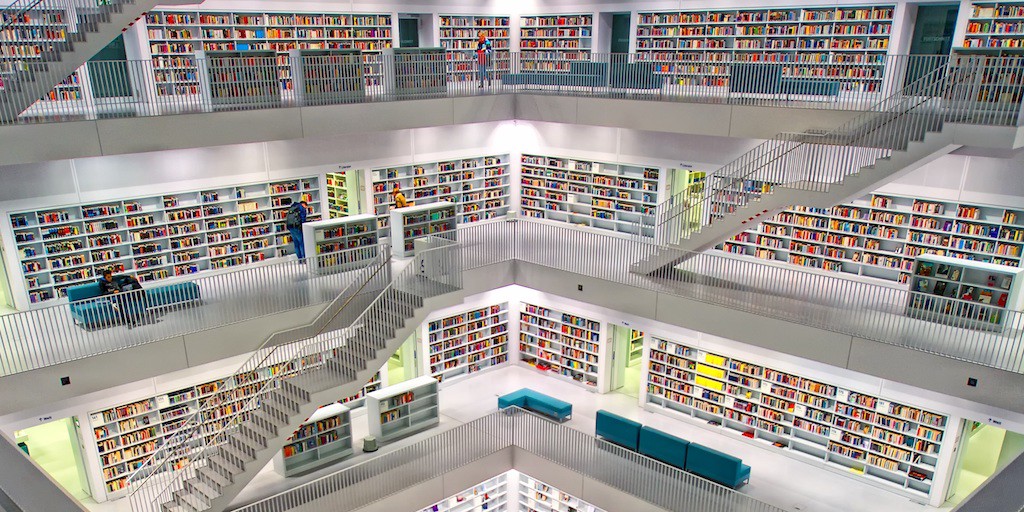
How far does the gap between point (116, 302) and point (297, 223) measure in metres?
3.85

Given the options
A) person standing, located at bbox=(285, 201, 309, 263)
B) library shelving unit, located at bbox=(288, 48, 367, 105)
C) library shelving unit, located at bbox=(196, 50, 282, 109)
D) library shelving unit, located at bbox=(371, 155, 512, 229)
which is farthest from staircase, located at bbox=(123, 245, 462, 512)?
library shelving unit, located at bbox=(371, 155, 512, 229)

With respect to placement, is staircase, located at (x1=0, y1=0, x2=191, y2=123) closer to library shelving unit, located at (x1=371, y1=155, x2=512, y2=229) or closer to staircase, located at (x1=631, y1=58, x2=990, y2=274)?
library shelving unit, located at (x1=371, y1=155, x2=512, y2=229)

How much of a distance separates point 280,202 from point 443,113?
3684 mm

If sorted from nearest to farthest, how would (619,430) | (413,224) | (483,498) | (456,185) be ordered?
1. (619,430)
2. (413,224)
3. (483,498)
4. (456,185)

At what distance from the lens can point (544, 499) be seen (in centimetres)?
1366

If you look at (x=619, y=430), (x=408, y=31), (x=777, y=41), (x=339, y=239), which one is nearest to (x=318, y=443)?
(x=339, y=239)

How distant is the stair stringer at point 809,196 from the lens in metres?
9.73

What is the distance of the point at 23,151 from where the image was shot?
9.54 metres

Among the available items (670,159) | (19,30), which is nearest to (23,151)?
(19,30)

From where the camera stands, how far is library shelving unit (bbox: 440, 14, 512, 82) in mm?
16938

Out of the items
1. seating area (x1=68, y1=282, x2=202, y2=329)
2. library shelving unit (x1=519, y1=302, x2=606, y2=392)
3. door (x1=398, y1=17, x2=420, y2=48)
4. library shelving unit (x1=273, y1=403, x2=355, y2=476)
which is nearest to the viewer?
seating area (x1=68, y1=282, x2=202, y2=329)

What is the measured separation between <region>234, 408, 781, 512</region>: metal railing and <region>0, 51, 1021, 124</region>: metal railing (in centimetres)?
613

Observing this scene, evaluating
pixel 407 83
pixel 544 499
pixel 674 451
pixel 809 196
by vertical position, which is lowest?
pixel 544 499

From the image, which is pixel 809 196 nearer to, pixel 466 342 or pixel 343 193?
pixel 466 342
